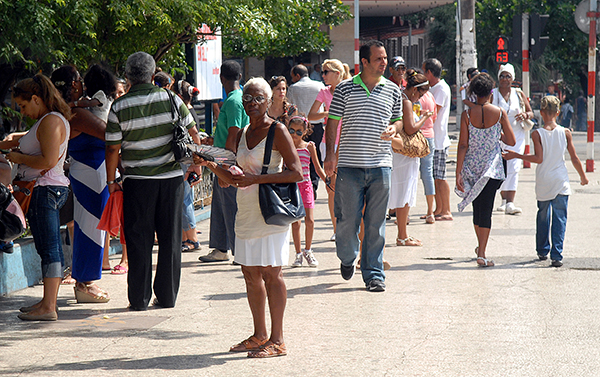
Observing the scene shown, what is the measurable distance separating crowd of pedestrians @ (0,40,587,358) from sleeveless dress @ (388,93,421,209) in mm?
812

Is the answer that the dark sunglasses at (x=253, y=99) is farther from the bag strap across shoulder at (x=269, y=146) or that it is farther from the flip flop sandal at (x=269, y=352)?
the flip flop sandal at (x=269, y=352)

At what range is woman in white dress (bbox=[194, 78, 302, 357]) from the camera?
5.11m

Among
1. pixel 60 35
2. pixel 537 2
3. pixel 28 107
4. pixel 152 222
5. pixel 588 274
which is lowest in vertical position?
pixel 588 274

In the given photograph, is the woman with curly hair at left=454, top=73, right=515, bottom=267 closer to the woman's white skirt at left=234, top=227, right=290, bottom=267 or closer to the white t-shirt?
the white t-shirt

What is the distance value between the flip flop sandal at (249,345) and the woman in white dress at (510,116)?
6.71 meters

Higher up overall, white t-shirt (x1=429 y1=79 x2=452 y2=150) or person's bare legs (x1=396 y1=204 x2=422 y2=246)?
Result: white t-shirt (x1=429 y1=79 x2=452 y2=150)

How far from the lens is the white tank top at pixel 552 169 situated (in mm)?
8156

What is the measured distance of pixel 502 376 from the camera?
4.77 metres

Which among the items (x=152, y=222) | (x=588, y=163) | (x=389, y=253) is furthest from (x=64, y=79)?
(x=588, y=163)

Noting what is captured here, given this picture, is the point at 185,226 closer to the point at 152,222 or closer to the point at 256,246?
the point at 152,222

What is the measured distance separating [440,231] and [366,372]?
5403 millimetres

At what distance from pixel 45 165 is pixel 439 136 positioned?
6.06 m

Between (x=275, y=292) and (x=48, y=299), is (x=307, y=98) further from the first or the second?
(x=275, y=292)

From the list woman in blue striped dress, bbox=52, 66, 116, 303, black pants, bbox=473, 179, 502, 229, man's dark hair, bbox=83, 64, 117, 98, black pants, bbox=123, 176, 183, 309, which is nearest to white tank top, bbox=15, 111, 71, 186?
woman in blue striped dress, bbox=52, 66, 116, 303
